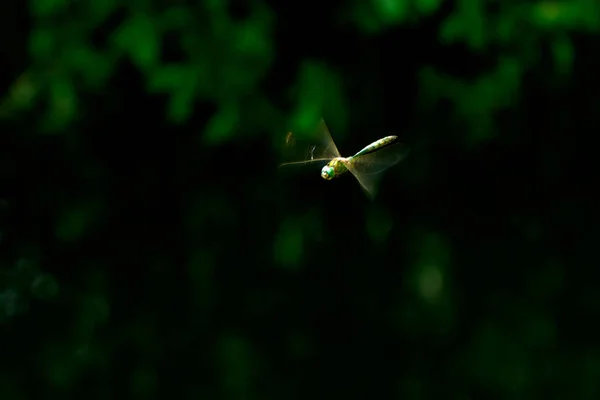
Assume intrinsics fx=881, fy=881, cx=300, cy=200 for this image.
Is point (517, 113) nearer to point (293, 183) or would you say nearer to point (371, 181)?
point (293, 183)

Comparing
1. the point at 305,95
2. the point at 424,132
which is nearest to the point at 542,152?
the point at 424,132

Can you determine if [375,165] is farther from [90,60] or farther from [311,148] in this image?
[90,60]

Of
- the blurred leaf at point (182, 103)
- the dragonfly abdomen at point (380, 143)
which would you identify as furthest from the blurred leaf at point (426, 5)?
the dragonfly abdomen at point (380, 143)

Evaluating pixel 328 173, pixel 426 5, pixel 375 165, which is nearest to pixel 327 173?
pixel 328 173

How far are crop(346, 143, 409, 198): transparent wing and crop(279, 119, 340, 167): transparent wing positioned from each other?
0.04 metres

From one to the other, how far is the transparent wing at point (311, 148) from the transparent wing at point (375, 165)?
4 centimetres

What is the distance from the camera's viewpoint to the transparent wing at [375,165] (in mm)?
969

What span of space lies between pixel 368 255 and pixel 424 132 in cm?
59

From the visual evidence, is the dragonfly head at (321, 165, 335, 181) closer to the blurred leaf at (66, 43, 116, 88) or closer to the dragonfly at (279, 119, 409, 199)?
the dragonfly at (279, 119, 409, 199)

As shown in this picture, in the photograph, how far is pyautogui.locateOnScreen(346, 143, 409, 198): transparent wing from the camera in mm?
969

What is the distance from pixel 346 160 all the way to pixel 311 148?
0.44 feet

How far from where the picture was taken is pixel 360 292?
11.9ft

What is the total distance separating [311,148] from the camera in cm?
112

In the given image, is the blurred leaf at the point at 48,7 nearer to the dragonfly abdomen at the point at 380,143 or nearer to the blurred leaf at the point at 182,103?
the blurred leaf at the point at 182,103
